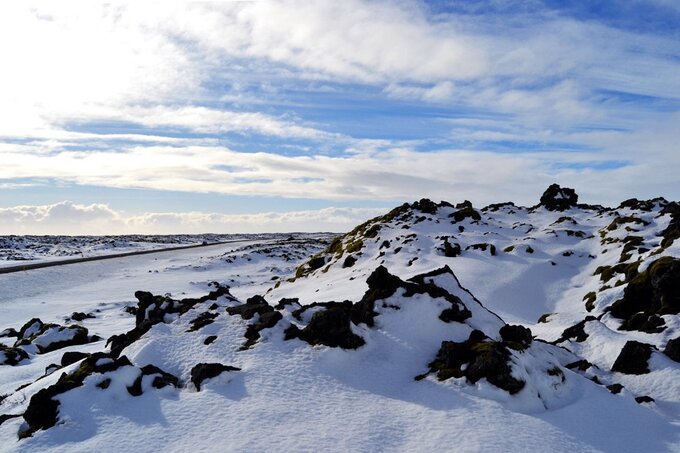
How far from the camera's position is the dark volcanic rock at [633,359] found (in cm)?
1400

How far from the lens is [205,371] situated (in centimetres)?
1200

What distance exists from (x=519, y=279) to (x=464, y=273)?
366 centimetres

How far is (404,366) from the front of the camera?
13234 millimetres

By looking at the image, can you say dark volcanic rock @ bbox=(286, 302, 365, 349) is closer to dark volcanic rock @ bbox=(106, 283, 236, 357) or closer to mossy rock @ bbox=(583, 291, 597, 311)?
dark volcanic rock @ bbox=(106, 283, 236, 357)

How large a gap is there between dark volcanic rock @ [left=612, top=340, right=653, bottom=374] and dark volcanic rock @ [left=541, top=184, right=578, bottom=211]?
49.5 m

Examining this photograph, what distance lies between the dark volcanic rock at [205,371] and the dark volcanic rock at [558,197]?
57.3 meters

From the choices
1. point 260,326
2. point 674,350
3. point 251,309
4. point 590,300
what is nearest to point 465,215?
point 590,300

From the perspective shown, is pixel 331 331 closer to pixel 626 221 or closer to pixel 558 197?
pixel 626 221

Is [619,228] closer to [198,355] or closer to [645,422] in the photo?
[645,422]

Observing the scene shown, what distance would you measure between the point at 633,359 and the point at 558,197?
172ft

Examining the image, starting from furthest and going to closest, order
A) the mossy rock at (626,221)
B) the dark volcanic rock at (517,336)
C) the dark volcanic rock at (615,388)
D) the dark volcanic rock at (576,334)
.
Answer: the mossy rock at (626,221) → the dark volcanic rock at (576,334) → the dark volcanic rock at (517,336) → the dark volcanic rock at (615,388)

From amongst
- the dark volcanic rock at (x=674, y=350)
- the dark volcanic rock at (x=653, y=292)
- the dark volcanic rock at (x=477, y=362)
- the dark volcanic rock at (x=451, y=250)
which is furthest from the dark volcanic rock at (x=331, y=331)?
the dark volcanic rock at (x=451, y=250)

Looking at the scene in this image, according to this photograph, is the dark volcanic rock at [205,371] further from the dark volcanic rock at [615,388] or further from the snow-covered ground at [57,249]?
the snow-covered ground at [57,249]

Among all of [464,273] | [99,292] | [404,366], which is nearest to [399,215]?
[464,273]
